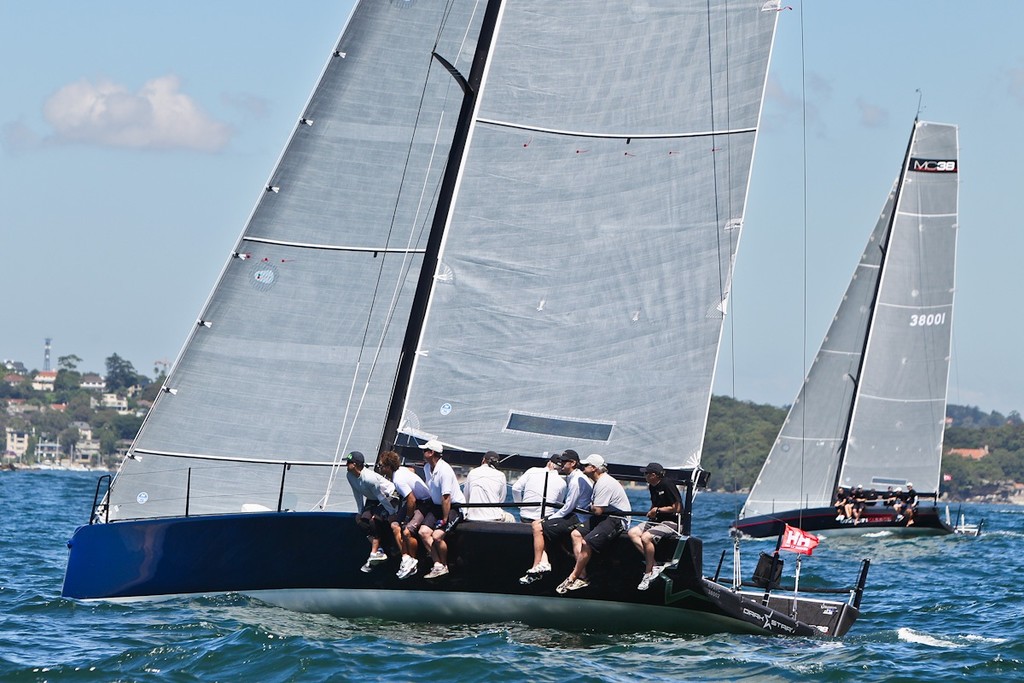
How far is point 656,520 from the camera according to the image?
13.8 m

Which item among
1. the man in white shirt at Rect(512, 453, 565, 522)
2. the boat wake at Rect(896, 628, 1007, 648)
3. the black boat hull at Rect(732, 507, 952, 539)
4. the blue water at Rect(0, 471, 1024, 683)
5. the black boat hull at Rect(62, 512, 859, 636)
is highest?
the man in white shirt at Rect(512, 453, 565, 522)

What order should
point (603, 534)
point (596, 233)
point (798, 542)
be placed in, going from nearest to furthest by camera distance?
1. point (603, 534)
2. point (798, 542)
3. point (596, 233)

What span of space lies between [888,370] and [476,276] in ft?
82.8

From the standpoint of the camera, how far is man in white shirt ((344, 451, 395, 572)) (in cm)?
1356

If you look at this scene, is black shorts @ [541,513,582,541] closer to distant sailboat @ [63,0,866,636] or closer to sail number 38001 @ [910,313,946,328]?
distant sailboat @ [63,0,866,636]

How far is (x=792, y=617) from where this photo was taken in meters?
15.3

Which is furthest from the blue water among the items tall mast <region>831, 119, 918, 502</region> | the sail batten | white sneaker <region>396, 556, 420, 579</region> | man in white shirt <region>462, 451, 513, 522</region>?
tall mast <region>831, 119, 918, 502</region>

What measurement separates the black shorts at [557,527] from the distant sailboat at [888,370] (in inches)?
938

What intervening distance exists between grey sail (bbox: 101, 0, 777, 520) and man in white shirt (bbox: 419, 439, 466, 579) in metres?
1.15

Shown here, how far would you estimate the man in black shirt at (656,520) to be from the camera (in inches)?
527

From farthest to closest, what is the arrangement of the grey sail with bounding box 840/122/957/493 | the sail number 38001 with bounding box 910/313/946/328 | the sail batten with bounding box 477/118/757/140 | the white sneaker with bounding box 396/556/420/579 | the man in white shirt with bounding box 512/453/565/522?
the sail number 38001 with bounding box 910/313/946/328
the grey sail with bounding box 840/122/957/493
the sail batten with bounding box 477/118/757/140
the man in white shirt with bounding box 512/453/565/522
the white sneaker with bounding box 396/556/420/579

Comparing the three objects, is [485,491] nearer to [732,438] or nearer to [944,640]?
[944,640]

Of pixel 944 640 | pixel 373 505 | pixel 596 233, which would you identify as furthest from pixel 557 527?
pixel 944 640

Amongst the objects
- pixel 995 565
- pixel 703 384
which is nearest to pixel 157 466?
pixel 703 384
